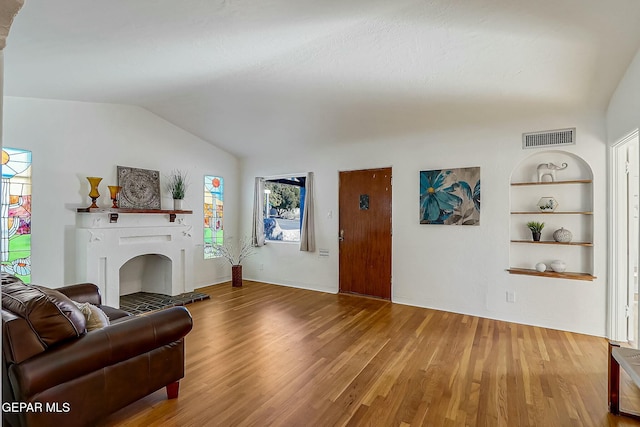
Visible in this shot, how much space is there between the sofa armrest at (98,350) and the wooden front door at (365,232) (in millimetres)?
3160

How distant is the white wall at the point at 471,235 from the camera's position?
11.9ft

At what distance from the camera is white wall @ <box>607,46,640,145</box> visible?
9.12ft

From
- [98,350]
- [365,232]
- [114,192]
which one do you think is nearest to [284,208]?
[365,232]

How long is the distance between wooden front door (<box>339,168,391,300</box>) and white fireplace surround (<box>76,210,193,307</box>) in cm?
250

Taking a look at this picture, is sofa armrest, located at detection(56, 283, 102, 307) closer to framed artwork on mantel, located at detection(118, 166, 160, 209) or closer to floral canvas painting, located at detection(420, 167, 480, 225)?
framed artwork on mantel, located at detection(118, 166, 160, 209)

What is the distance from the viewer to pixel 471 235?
427 cm

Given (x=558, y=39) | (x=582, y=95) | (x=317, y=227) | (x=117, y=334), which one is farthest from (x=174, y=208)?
(x=582, y=95)

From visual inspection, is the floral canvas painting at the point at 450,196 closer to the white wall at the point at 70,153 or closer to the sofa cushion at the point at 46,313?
the white wall at the point at 70,153

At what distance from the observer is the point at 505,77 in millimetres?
3160

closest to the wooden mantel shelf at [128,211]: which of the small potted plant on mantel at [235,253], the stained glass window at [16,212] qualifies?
the stained glass window at [16,212]

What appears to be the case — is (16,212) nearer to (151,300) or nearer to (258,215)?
(151,300)

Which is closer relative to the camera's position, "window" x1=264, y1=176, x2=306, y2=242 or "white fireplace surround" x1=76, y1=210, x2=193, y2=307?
"white fireplace surround" x1=76, y1=210, x2=193, y2=307

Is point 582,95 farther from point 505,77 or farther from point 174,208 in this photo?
point 174,208

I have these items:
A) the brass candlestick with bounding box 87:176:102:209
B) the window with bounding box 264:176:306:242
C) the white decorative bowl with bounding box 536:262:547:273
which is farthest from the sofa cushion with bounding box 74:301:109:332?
the white decorative bowl with bounding box 536:262:547:273
